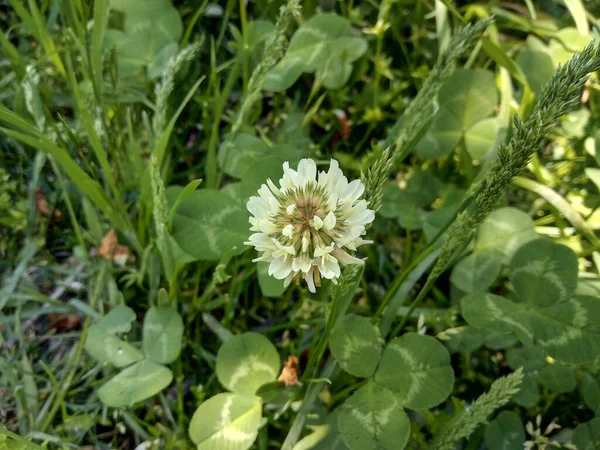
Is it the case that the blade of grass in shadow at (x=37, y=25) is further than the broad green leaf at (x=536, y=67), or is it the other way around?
the broad green leaf at (x=536, y=67)

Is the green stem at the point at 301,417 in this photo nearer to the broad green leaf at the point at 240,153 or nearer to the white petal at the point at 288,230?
the white petal at the point at 288,230

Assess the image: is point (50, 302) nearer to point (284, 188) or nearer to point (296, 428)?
point (296, 428)

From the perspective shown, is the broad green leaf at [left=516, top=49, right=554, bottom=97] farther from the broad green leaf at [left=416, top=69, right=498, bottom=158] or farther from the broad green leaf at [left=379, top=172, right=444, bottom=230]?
the broad green leaf at [left=379, top=172, right=444, bottom=230]

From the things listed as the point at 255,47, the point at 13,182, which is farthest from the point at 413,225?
the point at 13,182

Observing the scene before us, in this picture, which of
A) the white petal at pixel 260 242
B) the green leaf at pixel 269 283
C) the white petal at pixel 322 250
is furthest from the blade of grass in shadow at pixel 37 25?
the white petal at pixel 322 250

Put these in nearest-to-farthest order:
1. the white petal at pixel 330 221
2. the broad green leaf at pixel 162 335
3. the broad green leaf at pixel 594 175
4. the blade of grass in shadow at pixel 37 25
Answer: the white petal at pixel 330 221, the broad green leaf at pixel 162 335, the blade of grass in shadow at pixel 37 25, the broad green leaf at pixel 594 175

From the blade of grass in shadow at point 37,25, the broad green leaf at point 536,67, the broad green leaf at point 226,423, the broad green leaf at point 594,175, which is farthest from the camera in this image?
the broad green leaf at point 536,67
